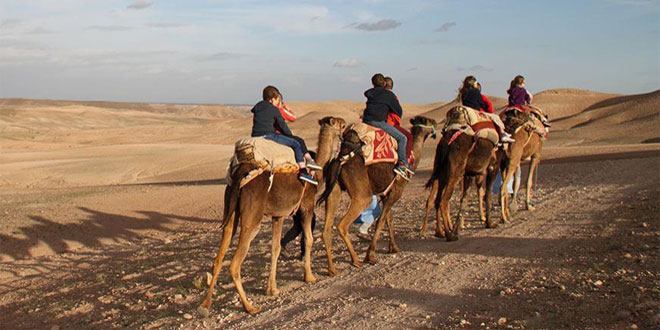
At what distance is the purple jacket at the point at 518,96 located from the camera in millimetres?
15055

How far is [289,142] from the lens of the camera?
902 cm

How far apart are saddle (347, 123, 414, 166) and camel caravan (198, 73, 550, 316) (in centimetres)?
2

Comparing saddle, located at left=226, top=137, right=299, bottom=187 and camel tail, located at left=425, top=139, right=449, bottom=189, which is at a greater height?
saddle, located at left=226, top=137, right=299, bottom=187

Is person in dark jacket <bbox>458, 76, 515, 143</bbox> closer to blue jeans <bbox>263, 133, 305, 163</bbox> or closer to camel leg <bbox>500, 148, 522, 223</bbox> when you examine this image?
camel leg <bbox>500, 148, 522, 223</bbox>

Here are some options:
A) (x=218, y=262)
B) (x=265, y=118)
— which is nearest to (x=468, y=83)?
(x=265, y=118)

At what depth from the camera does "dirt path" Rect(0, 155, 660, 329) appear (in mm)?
7602

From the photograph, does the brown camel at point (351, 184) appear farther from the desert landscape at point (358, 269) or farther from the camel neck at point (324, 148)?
the desert landscape at point (358, 269)

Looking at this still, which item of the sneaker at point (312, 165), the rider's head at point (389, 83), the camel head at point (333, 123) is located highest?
the rider's head at point (389, 83)

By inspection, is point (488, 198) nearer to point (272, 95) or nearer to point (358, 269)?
point (358, 269)

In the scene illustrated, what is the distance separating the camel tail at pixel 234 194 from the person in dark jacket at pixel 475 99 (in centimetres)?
609

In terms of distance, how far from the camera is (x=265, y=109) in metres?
8.95

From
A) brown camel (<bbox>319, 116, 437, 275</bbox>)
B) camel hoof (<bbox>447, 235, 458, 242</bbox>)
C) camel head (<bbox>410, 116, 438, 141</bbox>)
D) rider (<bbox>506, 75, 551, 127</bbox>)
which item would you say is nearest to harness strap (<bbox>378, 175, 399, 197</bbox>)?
brown camel (<bbox>319, 116, 437, 275</bbox>)

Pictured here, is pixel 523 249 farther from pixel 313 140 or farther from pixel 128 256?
pixel 313 140

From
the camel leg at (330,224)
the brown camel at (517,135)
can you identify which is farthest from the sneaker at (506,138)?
the camel leg at (330,224)
